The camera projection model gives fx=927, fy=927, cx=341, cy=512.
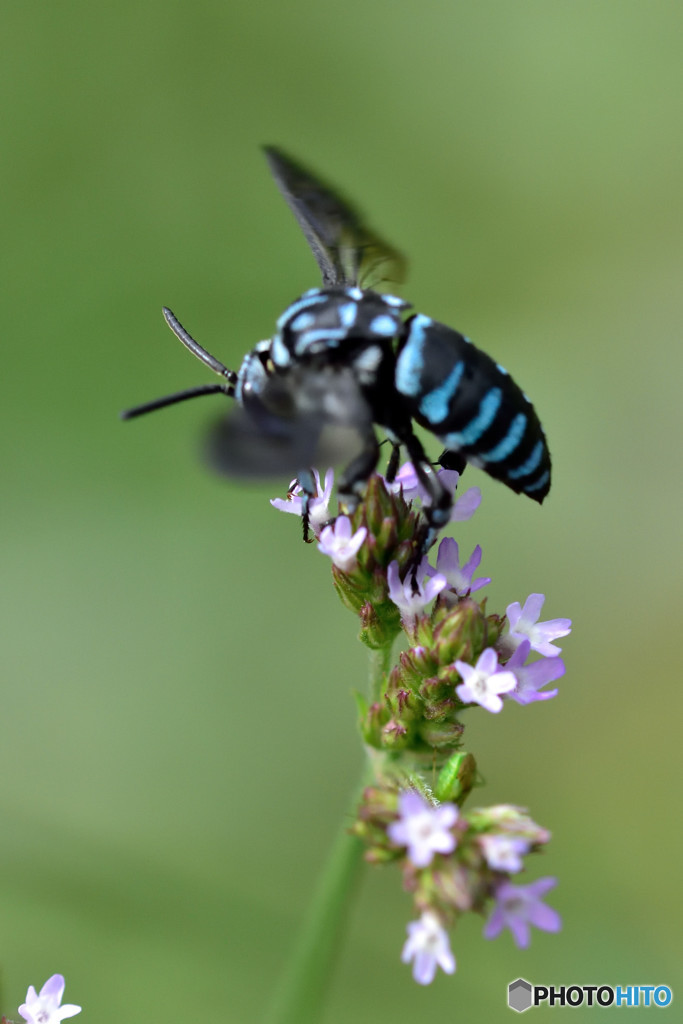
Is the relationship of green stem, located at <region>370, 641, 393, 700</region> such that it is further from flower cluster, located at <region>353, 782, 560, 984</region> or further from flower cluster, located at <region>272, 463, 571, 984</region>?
flower cluster, located at <region>353, 782, 560, 984</region>

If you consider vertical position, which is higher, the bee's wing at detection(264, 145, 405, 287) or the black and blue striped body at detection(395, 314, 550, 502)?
the bee's wing at detection(264, 145, 405, 287)

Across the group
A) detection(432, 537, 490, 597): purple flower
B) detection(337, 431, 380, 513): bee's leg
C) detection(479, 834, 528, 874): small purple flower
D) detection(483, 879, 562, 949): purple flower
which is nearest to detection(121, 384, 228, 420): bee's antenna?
detection(337, 431, 380, 513): bee's leg

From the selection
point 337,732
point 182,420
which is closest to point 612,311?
point 182,420

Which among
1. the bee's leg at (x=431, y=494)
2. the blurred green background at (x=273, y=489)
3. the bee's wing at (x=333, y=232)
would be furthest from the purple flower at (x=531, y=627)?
the blurred green background at (x=273, y=489)

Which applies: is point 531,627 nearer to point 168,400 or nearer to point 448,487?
point 448,487

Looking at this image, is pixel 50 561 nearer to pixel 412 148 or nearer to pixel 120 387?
pixel 120 387

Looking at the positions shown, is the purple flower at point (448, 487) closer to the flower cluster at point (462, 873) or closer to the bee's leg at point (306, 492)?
the bee's leg at point (306, 492)
